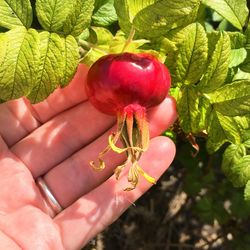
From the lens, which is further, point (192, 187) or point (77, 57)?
point (192, 187)

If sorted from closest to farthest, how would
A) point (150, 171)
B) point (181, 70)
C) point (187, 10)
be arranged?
1. point (187, 10)
2. point (181, 70)
3. point (150, 171)

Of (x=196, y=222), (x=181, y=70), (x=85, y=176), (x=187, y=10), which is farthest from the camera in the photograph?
(x=196, y=222)

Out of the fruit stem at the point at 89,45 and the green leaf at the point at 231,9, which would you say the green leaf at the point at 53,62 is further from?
the green leaf at the point at 231,9

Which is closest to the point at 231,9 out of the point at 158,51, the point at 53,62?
the point at 158,51

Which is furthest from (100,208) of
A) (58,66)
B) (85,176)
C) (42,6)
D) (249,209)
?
(249,209)

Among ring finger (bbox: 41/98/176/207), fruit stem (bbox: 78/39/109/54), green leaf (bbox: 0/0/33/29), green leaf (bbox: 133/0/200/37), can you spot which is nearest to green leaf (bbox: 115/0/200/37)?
green leaf (bbox: 133/0/200/37)

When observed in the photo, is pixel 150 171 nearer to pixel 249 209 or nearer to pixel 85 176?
pixel 85 176
